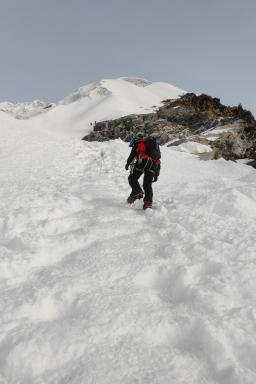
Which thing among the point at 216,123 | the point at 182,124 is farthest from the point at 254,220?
the point at 182,124

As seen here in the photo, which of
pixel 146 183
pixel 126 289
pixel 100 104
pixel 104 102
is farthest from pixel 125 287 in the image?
pixel 100 104

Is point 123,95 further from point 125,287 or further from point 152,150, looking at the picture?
point 125,287

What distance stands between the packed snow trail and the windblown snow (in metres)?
0.01

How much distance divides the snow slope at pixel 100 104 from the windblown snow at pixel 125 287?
37437mm

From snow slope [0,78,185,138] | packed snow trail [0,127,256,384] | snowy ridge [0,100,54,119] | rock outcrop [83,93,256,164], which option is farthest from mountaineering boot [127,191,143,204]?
snowy ridge [0,100,54,119]

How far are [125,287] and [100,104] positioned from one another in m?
48.7

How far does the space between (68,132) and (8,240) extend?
4031cm

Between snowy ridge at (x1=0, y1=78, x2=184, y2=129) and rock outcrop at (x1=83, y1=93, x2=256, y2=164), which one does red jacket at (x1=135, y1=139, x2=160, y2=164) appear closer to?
rock outcrop at (x1=83, y1=93, x2=256, y2=164)

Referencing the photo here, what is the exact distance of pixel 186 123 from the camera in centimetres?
4150

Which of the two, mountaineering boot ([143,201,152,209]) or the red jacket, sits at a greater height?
the red jacket

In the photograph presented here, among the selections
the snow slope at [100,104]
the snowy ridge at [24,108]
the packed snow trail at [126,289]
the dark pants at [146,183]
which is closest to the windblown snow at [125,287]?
the packed snow trail at [126,289]

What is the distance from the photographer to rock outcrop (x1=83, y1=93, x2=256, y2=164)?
31.0 metres

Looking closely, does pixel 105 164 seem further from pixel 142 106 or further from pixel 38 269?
pixel 142 106

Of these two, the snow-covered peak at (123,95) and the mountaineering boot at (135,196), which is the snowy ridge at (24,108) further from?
the mountaineering boot at (135,196)
